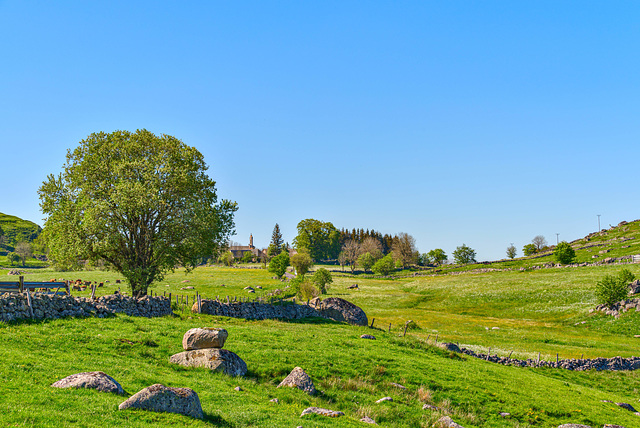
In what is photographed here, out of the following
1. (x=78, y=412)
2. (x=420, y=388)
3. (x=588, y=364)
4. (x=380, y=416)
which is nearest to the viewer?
(x=78, y=412)

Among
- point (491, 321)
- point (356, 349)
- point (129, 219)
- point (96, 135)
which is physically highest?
point (96, 135)

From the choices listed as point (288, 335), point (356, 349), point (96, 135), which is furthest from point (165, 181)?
point (356, 349)

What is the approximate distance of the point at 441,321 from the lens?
2394 inches

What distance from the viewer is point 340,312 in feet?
150

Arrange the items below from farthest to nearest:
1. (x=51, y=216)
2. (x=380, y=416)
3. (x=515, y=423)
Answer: (x=51, y=216), (x=515, y=423), (x=380, y=416)

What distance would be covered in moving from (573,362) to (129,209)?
42.8 meters

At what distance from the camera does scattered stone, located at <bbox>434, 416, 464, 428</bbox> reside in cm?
1803

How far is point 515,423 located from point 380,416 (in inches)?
278

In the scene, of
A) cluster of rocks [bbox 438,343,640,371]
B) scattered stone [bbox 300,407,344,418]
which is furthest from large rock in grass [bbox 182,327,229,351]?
cluster of rocks [bbox 438,343,640,371]

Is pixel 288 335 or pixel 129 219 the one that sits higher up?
pixel 129 219

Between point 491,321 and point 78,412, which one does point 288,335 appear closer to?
point 78,412

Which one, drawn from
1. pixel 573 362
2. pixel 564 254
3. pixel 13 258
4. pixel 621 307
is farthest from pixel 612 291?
pixel 13 258

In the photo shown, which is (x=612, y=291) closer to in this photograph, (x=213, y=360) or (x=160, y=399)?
(x=213, y=360)

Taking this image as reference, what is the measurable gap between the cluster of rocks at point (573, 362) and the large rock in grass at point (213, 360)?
2025 centimetres
